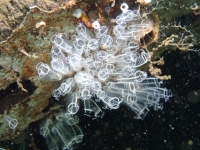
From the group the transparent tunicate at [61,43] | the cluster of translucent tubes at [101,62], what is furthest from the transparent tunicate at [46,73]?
the transparent tunicate at [61,43]

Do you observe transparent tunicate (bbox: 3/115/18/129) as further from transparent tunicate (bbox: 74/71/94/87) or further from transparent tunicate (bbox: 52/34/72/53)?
transparent tunicate (bbox: 52/34/72/53)

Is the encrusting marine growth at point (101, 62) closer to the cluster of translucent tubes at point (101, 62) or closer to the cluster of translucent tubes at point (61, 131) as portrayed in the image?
the cluster of translucent tubes at point (101, 62)

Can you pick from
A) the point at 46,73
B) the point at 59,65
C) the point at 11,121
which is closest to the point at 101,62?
the point at 59,65

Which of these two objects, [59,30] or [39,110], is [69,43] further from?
[39,110]

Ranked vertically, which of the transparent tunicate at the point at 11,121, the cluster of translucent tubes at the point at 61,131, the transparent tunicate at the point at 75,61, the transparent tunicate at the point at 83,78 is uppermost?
the transparent tunicate at the point at 75,61

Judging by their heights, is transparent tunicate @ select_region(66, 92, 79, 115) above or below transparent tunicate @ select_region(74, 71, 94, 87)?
below

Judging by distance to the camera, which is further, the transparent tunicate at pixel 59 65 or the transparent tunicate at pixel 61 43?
the transparent tunicate at pixel 59 65

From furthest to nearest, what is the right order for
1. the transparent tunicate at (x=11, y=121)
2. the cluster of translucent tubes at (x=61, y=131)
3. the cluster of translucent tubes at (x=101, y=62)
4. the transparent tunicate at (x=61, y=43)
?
the cluster of translucent tubes at (x=61, y=131), the transparent tunicate at (x=11, y=121), the cluster of translucent tubes at (x=101, y=62), the transparent tunicate at (x=61, y=43)

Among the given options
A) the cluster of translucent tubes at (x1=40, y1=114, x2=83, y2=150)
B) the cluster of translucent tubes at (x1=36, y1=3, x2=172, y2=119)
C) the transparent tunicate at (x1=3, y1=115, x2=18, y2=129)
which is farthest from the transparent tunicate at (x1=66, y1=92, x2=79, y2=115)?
the transparent tunicate at (x1=3, y1=115, x2=18, y2=129)

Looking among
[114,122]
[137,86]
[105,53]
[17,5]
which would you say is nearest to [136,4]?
[105,53]
